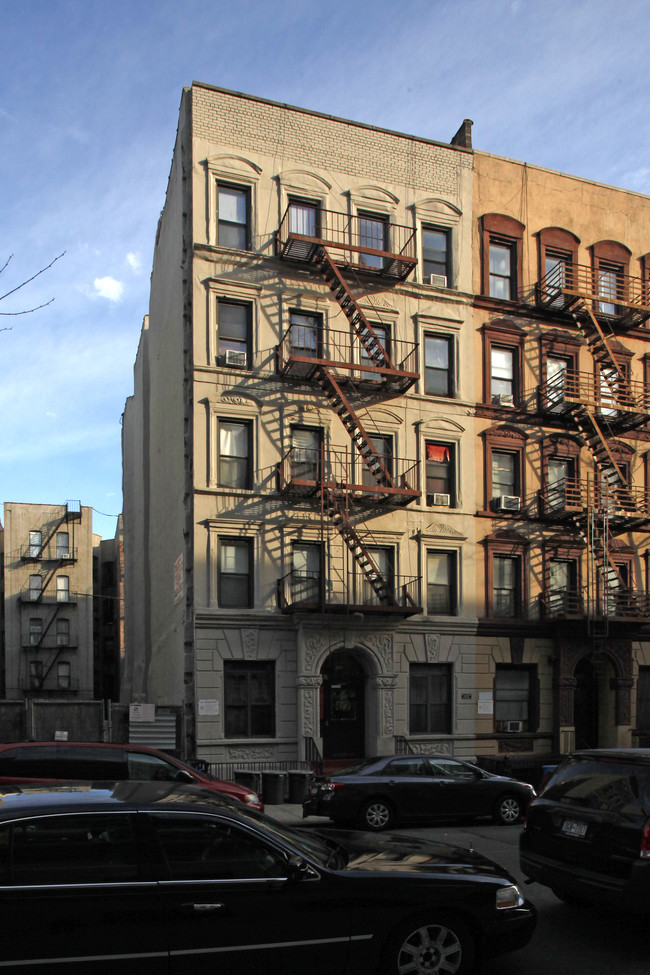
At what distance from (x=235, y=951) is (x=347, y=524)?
17.8m

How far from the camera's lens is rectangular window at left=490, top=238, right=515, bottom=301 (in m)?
27.5

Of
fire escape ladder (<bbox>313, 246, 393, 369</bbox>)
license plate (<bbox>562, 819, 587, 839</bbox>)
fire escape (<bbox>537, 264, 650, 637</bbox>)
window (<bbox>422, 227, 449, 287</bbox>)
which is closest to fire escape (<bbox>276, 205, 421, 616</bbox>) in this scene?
fire escape ladder (<bbox>313, 246, 393, 369</bbox>)

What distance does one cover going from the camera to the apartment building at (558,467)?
2584 centimetres

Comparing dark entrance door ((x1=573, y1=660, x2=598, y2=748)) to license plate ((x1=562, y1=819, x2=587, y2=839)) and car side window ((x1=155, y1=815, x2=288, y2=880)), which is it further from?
car side window ((x1=155, y1=815, x2=288, y2=880))

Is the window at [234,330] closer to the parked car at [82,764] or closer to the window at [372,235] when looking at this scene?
the window at [372,235]

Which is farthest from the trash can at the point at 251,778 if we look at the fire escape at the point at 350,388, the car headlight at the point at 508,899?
the car headlight at the point at 508,899

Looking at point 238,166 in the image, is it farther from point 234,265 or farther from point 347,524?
point 347,524

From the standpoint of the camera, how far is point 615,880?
23.6 ft

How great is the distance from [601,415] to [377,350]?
7.75 m

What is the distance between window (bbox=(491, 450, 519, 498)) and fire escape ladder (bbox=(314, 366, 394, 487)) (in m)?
3.94

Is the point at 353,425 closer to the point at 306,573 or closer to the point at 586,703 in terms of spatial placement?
the point at 306,573

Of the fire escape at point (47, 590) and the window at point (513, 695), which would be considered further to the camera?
the fire escape at point (47, 590)

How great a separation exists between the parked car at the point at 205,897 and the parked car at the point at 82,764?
633 cm

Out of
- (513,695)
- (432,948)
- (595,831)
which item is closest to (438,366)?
(513,695)
